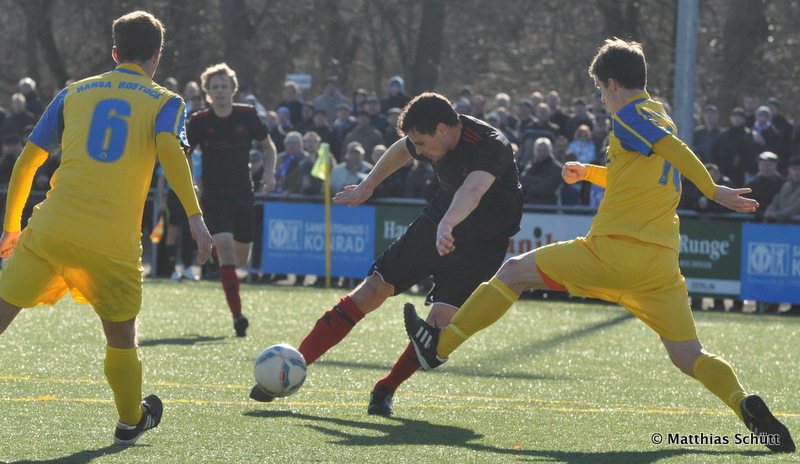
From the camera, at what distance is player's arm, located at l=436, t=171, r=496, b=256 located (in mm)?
5879

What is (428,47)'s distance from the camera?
29000 millimetres

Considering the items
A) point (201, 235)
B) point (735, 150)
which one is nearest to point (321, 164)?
point (735, 150)

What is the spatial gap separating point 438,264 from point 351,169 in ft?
32.0

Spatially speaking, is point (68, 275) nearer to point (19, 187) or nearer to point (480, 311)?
point (19, 187)

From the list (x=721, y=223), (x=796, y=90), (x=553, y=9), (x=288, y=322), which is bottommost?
(x=288, y=322)

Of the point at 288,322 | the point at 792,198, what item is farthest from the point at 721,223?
the point at 288,322

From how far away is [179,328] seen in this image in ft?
35.3

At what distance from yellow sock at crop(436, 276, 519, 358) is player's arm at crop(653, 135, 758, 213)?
3.45 ft

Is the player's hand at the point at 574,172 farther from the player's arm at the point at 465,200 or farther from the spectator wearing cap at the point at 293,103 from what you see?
the spectator wearing cap at the point at 293,103

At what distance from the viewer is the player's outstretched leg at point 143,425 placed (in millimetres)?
5516

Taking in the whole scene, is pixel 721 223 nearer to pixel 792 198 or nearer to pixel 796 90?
pixel 792 198

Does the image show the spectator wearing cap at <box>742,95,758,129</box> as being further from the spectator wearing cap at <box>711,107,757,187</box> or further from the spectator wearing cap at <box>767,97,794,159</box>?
the spectator wearing cap at <box>711,107,757,187</box>

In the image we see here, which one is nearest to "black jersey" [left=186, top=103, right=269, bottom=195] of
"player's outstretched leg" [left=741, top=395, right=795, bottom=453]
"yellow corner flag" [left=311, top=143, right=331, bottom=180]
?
"yellow corner flag" [left=311, top=143, right=331, bottom=180]

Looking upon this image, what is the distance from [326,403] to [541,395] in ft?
4.57
